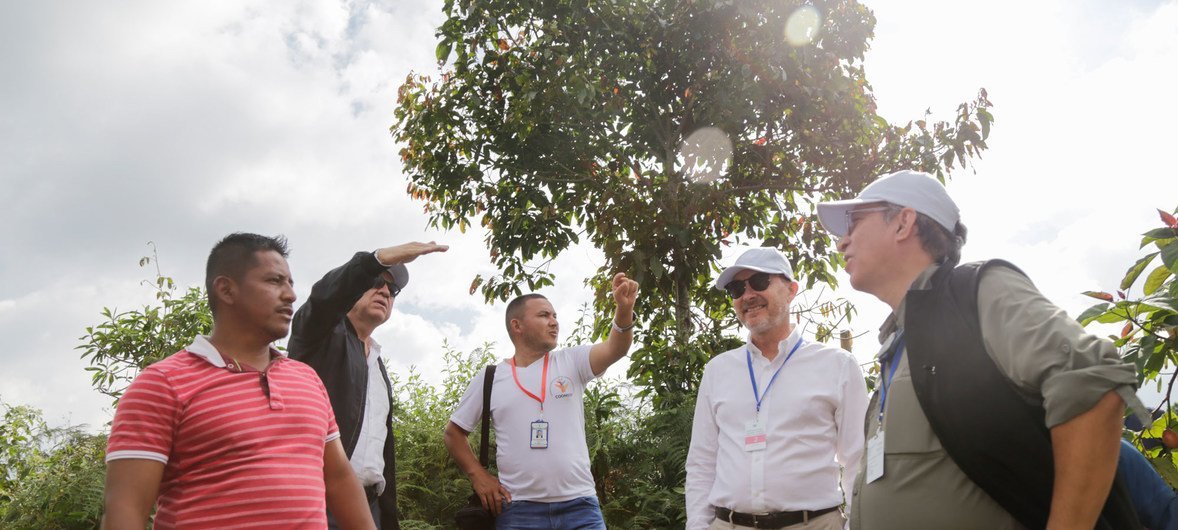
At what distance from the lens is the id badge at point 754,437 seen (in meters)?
3.38

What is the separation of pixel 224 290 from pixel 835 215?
1.84m

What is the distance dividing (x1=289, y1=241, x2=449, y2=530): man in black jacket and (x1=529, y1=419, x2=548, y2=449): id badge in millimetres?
672

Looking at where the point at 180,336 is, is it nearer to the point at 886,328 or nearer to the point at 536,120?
the point at 536,120

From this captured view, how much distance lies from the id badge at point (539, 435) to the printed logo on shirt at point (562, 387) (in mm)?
167

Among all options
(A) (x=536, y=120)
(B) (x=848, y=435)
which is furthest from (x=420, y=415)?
(B) (x=848, y=435)

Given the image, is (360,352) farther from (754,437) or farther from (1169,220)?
(1169,220)

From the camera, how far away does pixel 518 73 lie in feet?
22.9

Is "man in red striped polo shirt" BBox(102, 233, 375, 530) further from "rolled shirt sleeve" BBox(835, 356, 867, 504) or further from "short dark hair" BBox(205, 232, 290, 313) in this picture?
"rolled shirt sleeve" BBox(835, 356, 867, 504)

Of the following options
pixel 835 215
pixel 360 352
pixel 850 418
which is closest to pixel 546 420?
pixel 360 352

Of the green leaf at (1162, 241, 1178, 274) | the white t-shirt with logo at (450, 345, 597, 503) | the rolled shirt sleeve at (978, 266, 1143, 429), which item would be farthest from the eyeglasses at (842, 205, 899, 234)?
the white t-shirt with logo at (450, 345, 597, 503)

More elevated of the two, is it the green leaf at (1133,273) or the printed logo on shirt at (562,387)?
the green leaf at (1133,273)

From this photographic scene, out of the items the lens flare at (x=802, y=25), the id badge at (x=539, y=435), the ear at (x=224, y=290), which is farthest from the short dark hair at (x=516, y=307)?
the lens flare at (x=802, y=25)

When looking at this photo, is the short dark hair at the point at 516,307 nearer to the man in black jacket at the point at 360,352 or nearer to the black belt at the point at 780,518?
the man in black jacket at the point at 360,352

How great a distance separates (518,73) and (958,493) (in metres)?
5.75
